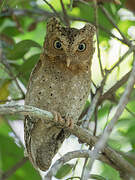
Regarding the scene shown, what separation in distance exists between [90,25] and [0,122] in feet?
5.14

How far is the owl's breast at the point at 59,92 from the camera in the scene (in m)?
3.49

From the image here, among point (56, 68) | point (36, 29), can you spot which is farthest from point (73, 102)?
point (36, 29)

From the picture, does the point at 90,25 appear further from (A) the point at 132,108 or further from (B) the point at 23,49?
(A) the point at 132,108

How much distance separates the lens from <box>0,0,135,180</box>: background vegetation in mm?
3369

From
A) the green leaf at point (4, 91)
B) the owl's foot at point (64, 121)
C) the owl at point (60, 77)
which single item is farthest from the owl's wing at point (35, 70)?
the owl's foot at point (64, 121)

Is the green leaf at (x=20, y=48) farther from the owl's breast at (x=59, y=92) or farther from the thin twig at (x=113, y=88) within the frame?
the thin twig at (x=113, y=88)

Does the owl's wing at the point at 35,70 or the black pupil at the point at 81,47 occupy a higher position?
the black pupil at the point at 81,47

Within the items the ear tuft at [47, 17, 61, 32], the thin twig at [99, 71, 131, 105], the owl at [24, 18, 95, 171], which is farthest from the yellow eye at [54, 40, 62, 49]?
the thin twig at [99, 71, 131, 105]

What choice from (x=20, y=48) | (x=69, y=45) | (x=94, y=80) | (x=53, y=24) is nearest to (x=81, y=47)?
(x=69, y=45)

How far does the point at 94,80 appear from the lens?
4.09 meters

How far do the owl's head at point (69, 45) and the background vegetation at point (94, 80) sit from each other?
4.9 inches

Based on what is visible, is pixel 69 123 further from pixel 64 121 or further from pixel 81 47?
pixel 81 47

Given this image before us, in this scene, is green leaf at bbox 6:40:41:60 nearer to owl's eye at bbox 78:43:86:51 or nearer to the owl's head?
the owl's head

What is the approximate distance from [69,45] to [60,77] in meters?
0.33
